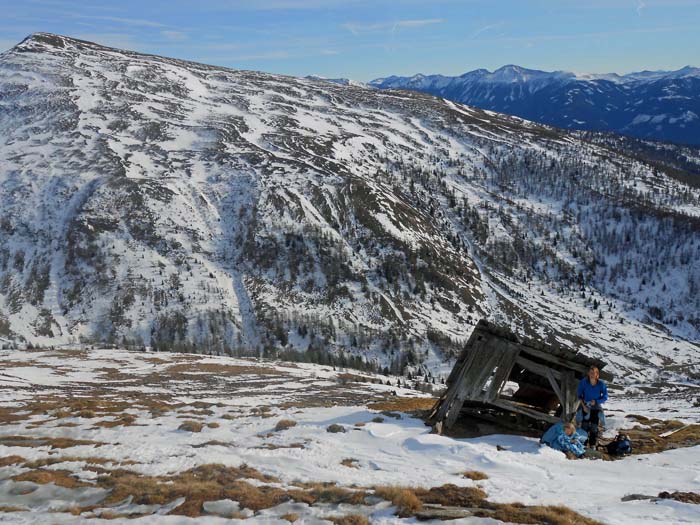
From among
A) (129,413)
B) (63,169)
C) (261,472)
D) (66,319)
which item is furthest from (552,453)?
(63,169)

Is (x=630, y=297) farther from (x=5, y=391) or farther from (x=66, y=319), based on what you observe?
(x=5, y=391)

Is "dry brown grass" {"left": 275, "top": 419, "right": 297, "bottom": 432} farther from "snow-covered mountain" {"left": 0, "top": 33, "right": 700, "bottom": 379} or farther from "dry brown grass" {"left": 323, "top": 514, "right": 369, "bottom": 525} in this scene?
"snow-covered mountain" {"left": 0, "top": 33, "right": 700, "bottom": 379}

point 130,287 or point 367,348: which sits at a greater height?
point 130,287

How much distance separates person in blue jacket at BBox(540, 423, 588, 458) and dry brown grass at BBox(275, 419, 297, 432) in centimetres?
1102

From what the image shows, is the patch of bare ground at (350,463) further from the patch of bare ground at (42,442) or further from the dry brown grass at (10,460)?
the dry brown grass at (10,460)

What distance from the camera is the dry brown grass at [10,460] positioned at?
18.7 m

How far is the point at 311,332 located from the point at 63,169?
10627cm

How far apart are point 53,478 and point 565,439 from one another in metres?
18.7

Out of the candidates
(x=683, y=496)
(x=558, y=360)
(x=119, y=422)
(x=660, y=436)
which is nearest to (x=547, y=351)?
(x=558, y=360)

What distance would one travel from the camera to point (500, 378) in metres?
23.6

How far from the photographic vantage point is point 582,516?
13078mm

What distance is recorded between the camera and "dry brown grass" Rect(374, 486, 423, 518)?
1370 cm

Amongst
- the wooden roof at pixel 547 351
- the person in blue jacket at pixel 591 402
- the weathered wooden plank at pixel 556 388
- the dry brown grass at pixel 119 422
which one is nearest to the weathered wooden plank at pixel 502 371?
the wooden roof at pixel 547 351

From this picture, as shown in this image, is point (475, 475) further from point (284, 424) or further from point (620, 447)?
point (284, 424)
